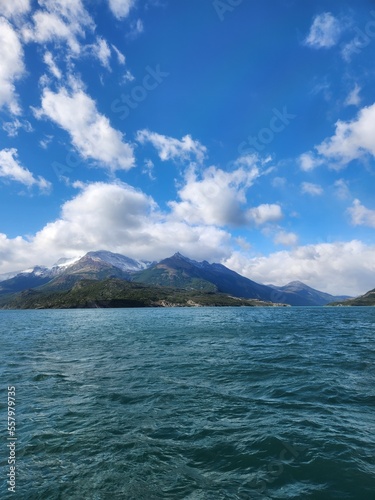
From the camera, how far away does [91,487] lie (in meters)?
12.4

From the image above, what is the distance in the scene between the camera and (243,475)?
13219 mm

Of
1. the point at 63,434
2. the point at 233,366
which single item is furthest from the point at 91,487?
the point at 233,366

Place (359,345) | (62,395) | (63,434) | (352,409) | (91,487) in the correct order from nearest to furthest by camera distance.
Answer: (91,487) → (63,434) → (352,409) → (62,395) → (359,345)

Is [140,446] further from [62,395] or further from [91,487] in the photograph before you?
[62,395]

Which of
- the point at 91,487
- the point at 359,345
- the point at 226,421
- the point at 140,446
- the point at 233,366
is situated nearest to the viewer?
the point at 91,487

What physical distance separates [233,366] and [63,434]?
20530 millimetres

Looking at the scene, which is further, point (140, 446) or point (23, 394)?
point (23, 394)

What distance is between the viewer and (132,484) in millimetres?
12539

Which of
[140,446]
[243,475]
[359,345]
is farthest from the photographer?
[359,345]

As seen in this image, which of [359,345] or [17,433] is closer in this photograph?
[17,433]

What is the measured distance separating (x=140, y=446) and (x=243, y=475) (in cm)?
561

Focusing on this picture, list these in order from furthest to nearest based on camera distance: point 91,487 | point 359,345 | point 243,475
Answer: point 359,345, point 243,475, point 91,487

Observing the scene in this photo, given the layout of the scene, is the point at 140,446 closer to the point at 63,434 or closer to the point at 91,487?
the point at 91,487

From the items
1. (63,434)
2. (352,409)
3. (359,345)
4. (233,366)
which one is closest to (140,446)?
(63,434)
